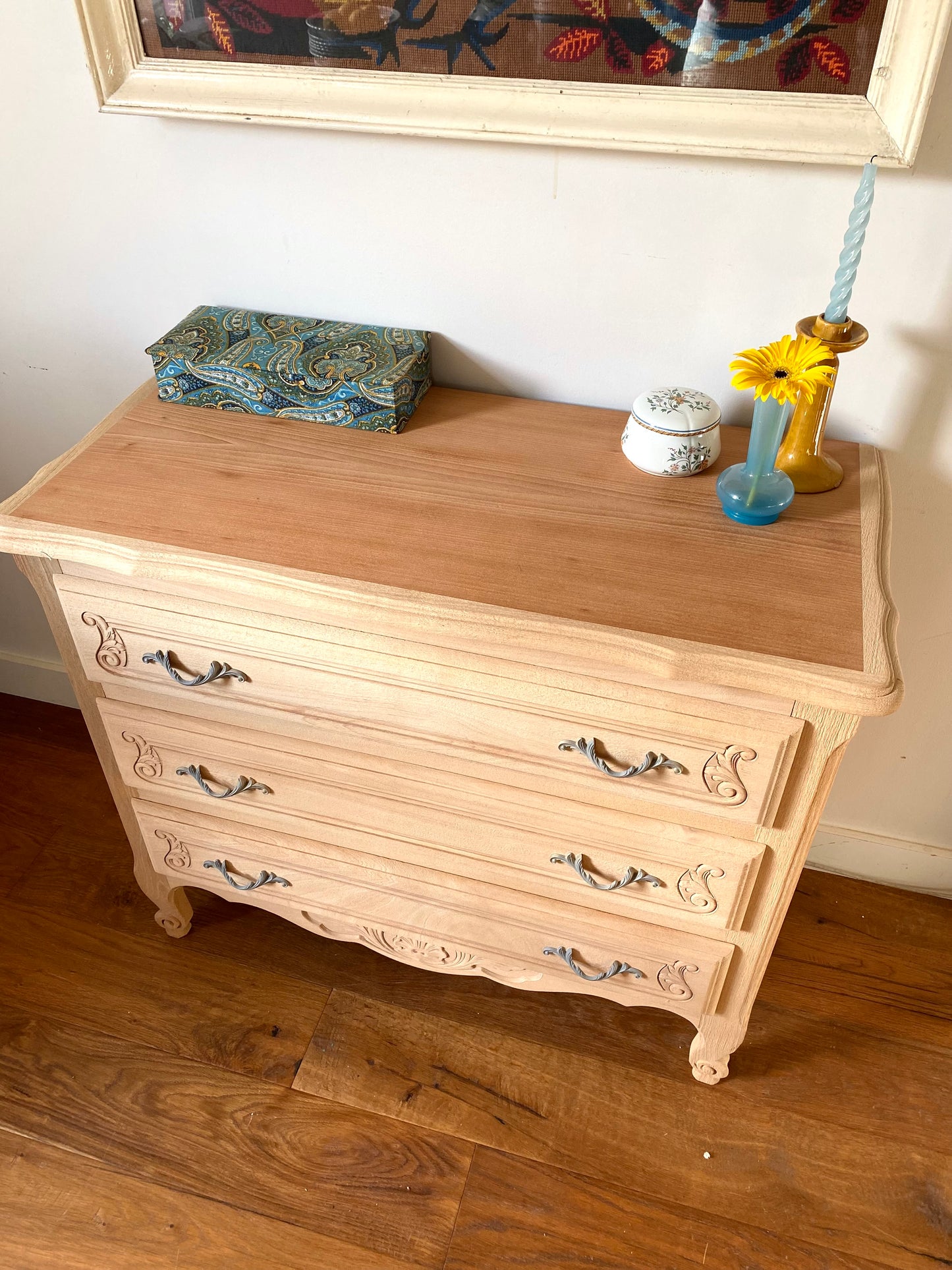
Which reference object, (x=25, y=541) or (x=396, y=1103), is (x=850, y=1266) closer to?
(x=396, y=1103)

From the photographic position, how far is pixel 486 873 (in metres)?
1.25

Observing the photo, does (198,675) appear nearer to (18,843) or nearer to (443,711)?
(443,711)

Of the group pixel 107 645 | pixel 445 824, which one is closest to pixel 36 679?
pixel 107 645

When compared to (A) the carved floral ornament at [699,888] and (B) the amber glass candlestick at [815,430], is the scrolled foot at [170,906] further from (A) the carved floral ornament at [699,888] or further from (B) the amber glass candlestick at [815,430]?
(B) the amber glass candlestick at [815,430]

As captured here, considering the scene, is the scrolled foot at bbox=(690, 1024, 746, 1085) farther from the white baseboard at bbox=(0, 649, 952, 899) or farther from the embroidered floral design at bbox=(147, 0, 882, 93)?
the embroidered floral design at bbox=(147, 0, 882, 93)

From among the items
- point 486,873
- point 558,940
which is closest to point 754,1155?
point 558,940

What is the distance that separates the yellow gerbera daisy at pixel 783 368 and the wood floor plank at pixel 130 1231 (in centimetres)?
124

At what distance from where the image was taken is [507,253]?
1.23 metres

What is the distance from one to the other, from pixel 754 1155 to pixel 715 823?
650 mm

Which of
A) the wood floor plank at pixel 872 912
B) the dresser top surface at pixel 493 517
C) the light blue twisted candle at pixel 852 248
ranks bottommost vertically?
the wood floor plank at pixel 872 912

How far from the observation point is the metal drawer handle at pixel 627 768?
1031 mm

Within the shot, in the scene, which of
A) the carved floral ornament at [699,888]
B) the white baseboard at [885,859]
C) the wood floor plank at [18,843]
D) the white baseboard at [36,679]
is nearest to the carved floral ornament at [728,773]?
the carved floral ornament at [699,888]

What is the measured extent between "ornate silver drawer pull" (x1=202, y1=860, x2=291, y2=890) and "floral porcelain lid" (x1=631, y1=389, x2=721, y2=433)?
851 millimetres

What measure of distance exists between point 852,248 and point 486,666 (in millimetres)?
605
